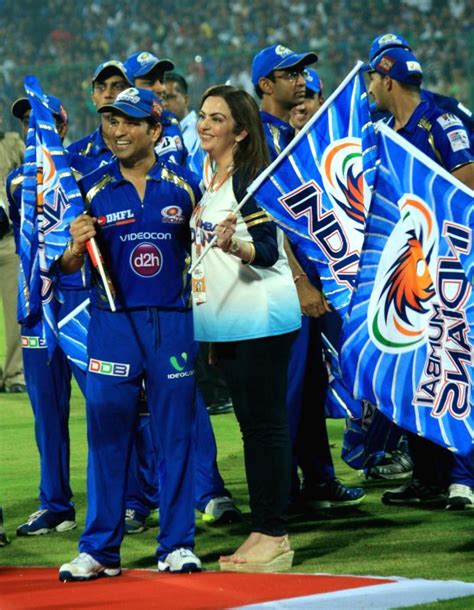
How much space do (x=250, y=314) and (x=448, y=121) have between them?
1.89 meters

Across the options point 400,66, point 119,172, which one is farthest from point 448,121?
point 119,172

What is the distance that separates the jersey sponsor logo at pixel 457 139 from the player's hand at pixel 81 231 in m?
2.14

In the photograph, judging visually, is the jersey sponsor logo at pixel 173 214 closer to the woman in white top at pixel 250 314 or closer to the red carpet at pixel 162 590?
the woman in white top at pixel 250 314

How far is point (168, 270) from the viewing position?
5.03 m

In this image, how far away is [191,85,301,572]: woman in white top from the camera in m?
5.09

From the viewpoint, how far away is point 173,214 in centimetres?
507

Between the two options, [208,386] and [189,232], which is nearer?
[189,232]

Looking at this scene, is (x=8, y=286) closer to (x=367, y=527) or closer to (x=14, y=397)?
(x=14, y=397)

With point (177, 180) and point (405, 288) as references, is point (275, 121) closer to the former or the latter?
point (177, 180)

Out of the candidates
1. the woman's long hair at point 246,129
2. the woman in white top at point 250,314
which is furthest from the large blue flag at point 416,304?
the woman's long hair at point 246,129

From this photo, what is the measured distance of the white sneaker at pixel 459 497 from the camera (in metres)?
6.22

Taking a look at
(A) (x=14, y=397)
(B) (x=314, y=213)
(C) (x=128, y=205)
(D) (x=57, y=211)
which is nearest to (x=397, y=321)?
(B) (x=314, y=213)

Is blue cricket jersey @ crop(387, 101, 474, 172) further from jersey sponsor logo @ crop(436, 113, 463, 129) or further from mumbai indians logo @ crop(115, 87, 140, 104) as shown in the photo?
mumbai indians logo @ crop(115, 87, 140, 104)

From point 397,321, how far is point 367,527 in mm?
1253
